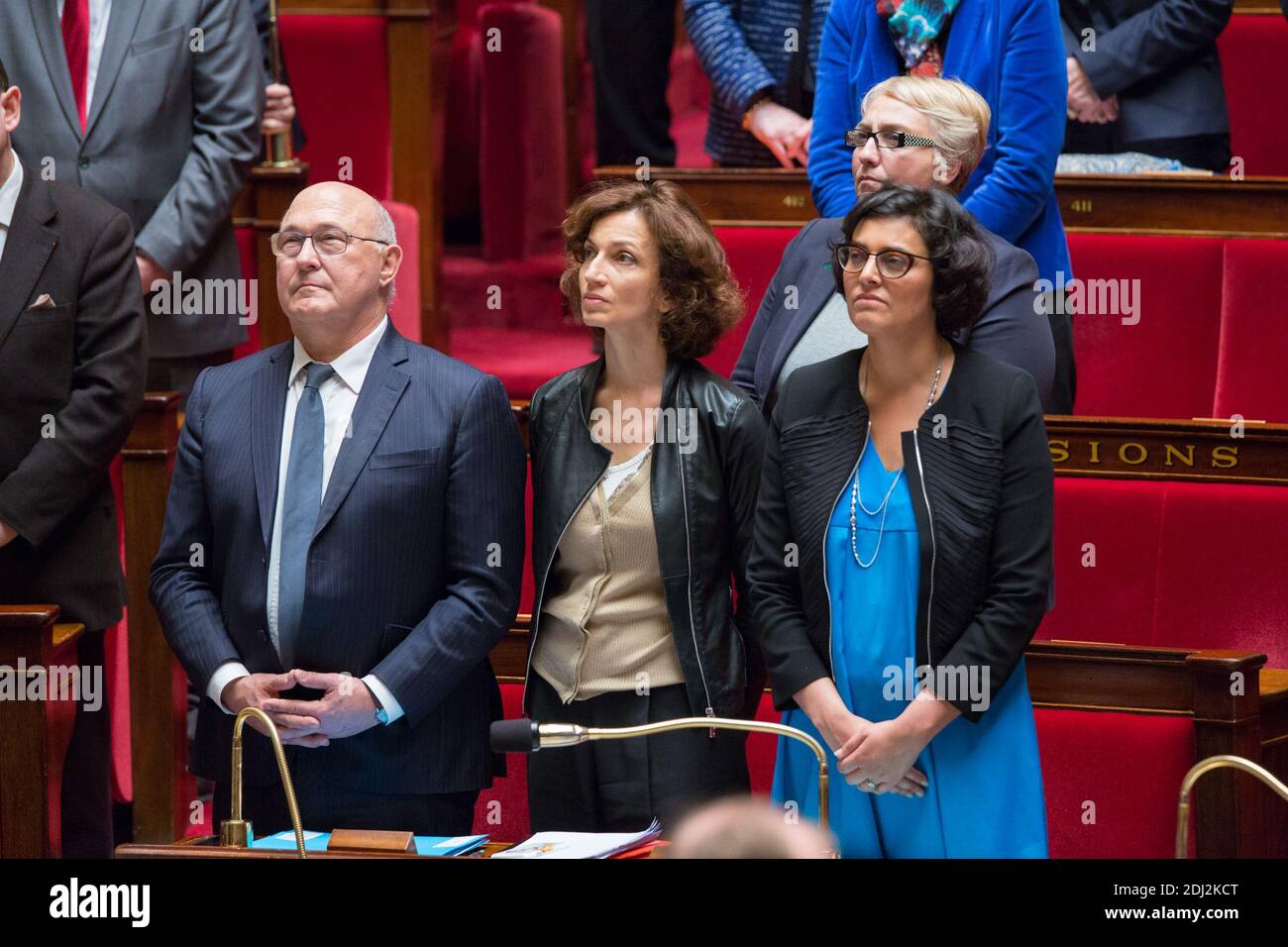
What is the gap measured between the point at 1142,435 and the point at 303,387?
92cm

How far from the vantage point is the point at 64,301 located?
1.87m

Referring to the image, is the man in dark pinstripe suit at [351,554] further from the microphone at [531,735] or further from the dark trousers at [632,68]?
the dark trousers at [632,68]

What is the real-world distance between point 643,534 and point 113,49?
3.49 ft

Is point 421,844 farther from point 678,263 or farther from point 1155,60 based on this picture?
point 1155,60

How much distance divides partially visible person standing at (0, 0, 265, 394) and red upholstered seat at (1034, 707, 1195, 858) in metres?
1.16

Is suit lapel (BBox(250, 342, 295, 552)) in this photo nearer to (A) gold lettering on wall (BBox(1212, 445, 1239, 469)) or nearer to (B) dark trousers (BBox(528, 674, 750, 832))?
(B) dark trousers (BBox(528, 674, 750, 832))

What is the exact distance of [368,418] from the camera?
162 cm

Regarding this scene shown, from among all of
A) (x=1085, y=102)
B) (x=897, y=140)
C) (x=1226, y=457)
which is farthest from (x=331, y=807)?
(x=1085, y=102)

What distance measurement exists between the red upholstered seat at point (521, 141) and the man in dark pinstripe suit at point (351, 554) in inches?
70.7

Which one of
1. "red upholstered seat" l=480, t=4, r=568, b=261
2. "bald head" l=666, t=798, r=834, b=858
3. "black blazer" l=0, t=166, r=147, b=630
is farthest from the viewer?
"red upholstered seat" l=480, t=4, r=568, b=261

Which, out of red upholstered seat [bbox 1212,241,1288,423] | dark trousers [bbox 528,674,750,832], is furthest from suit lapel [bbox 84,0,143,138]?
red upholstered seat [bbox 1212,241,1288,423]

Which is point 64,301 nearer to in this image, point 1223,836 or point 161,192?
point 161,192

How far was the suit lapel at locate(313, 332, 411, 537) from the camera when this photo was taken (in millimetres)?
1595

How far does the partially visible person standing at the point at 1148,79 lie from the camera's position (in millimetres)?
2516
